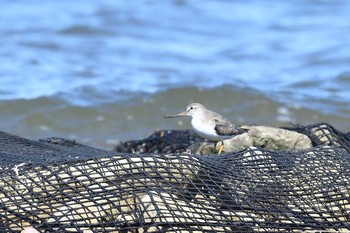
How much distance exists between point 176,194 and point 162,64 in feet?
34.2

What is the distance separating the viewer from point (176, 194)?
470 cm

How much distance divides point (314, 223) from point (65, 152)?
6.96 ft

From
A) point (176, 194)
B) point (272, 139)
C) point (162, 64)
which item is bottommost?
point (162, 64)

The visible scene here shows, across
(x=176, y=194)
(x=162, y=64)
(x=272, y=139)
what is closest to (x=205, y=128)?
(x=272, y=139)

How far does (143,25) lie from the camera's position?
18062mm

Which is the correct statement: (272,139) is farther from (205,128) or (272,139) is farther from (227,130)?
(205,128)

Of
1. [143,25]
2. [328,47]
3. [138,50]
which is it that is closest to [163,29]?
[143,25]

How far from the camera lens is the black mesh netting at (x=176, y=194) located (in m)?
4.51

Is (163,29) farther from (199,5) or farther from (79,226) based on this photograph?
(79,226)

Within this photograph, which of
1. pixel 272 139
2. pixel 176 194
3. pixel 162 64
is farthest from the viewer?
pixel 162 64

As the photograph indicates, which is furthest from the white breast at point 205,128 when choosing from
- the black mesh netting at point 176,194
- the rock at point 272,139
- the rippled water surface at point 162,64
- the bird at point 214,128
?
the rippled water surface at point 162,64

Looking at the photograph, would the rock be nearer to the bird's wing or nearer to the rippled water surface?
the bird's wing

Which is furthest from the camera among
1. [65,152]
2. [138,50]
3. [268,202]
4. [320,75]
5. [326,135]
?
[138,50]

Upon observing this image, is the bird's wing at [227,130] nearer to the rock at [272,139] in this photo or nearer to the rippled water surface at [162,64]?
the rock at [272,139]
